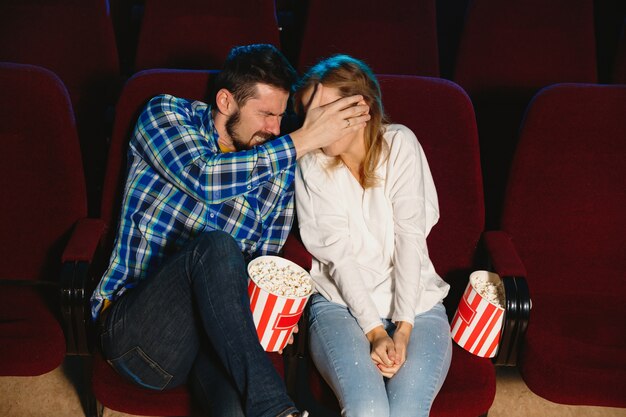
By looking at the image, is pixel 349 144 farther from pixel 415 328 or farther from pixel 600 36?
pixel 600 36

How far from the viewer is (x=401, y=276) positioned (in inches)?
42.6

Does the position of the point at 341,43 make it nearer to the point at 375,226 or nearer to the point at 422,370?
the point at 375,226

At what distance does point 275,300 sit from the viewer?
98 cm

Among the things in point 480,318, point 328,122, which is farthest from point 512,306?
point 328,122

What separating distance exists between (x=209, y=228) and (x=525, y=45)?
1007mm

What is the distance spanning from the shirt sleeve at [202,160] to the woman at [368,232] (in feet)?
0.27

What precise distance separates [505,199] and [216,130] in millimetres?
551

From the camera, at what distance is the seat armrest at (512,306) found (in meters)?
1.03

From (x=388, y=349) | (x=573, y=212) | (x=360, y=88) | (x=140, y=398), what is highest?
(x=360, y=88)

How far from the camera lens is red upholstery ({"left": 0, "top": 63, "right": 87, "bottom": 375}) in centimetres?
115

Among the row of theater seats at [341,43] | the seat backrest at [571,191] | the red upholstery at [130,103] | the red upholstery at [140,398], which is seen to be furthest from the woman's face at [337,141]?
the row of theater seats at [341,43]

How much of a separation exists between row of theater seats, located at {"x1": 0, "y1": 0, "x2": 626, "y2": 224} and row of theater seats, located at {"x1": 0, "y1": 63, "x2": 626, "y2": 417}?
0.93 ft

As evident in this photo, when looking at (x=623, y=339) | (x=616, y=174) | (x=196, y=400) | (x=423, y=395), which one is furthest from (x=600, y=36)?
(x=196, y=400)

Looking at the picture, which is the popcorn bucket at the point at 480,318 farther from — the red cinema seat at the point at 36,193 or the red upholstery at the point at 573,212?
the red cinema seat at the point at 36,193
